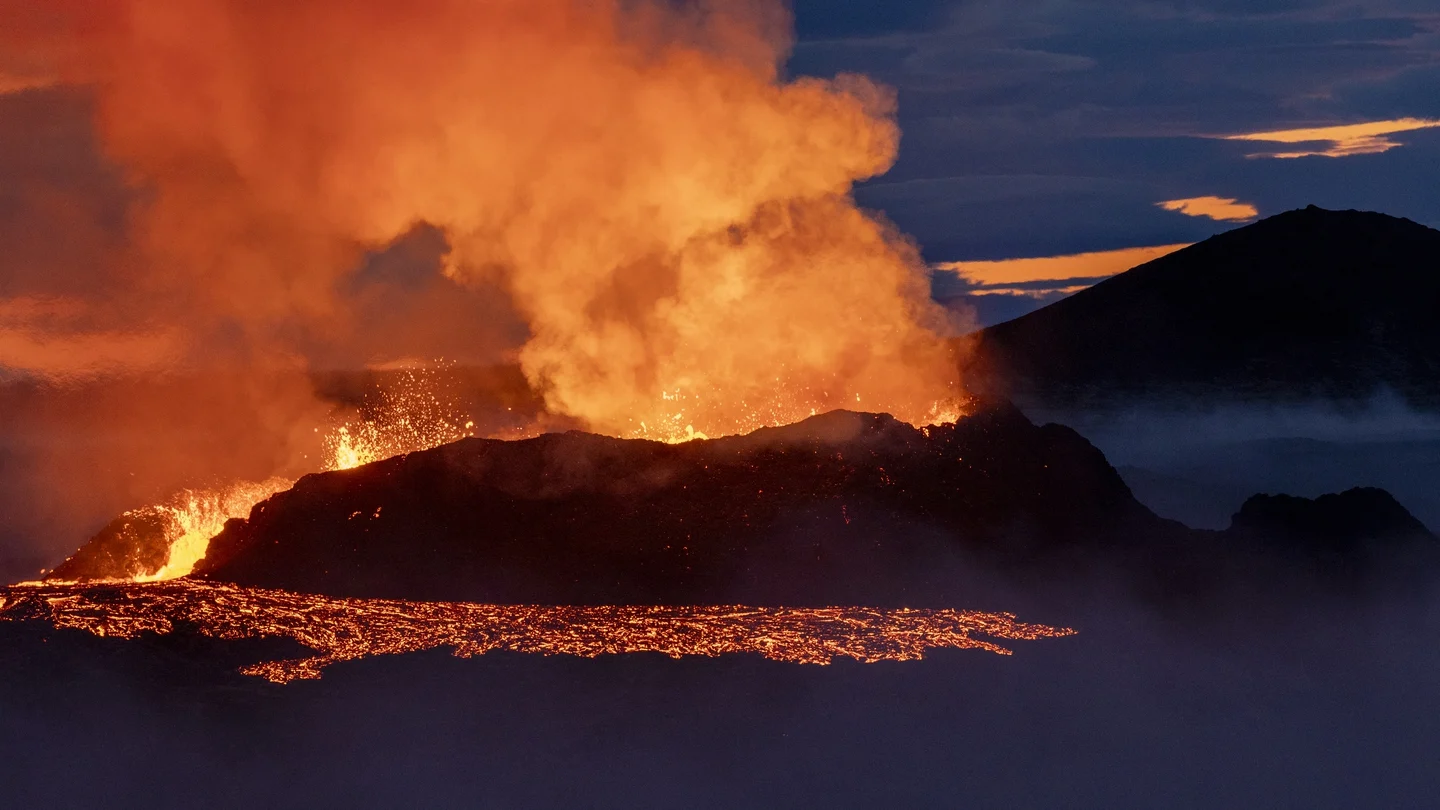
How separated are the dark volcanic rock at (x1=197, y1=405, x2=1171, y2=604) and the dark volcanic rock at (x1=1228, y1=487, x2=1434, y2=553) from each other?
14.0 ft

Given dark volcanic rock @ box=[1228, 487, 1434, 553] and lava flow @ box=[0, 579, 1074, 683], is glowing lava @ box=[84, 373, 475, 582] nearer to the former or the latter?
lava flow @ box=[0, 579, 1074, 683]

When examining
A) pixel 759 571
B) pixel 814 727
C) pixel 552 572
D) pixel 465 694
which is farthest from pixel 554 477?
pixel 814 727

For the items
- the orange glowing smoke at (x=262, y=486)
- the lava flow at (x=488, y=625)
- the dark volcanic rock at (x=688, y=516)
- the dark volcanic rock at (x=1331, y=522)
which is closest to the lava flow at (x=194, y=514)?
the orange glowing smoke at (x=262, y=486)

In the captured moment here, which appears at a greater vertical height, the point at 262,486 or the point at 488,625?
the point at 262,486

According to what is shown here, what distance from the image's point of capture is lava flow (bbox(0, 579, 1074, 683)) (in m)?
33.5

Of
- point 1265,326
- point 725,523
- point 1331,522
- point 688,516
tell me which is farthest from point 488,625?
point 1265,326

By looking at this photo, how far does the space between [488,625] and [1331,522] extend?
2422 cm

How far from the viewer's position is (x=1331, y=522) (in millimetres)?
43125

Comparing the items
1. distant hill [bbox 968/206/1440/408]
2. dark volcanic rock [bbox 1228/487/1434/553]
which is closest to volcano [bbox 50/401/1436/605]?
dark volcanic rock [bbox 1228/487/1434/553]

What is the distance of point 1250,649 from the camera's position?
122 ft

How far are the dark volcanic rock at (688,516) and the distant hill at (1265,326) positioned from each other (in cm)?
5856

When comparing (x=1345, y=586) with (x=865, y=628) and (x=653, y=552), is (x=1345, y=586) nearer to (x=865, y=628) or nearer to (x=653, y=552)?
(x=865, y=628)

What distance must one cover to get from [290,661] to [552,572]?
7004 millimetres

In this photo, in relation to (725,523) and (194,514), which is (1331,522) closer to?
(725,523)
